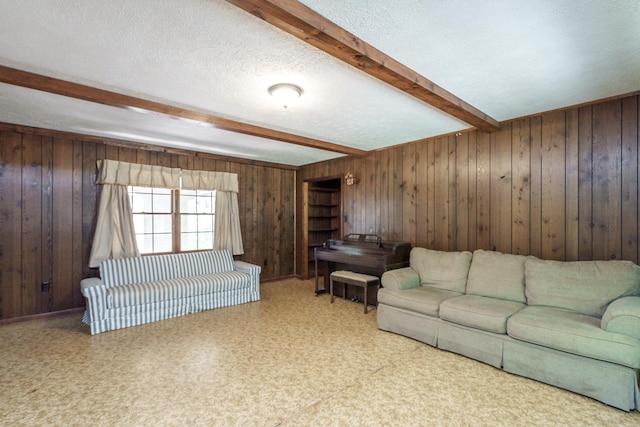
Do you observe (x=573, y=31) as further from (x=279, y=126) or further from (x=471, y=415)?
(x=279, y=126)

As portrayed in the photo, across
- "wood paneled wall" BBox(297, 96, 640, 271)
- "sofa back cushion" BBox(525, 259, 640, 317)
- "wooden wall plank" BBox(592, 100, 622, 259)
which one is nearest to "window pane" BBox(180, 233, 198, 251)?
"wood paneled wall" BBox(297, 96, 640, 271)

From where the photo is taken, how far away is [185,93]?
2748mm

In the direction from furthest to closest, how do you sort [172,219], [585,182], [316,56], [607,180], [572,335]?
[172,219]
[585,182]
[607,180]
[572,335]
[316,56]

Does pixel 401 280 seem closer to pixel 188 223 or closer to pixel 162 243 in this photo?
pixel 188 223

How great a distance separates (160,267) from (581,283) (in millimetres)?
4866

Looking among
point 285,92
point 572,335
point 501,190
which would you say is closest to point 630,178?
point 501,190

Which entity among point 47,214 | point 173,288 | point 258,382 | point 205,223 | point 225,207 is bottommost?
point 258,382

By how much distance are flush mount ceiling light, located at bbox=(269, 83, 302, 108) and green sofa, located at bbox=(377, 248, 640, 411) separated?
88.5 inches

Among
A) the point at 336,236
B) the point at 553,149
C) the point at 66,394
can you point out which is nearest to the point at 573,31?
the point at 553,149

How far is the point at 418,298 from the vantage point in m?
3.26

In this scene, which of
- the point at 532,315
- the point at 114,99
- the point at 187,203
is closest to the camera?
the point at 532,315

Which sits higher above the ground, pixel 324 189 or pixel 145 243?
pixel 324 189

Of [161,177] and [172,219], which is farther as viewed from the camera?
[172,219]

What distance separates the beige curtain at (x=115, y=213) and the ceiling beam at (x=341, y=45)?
3.83 meters
